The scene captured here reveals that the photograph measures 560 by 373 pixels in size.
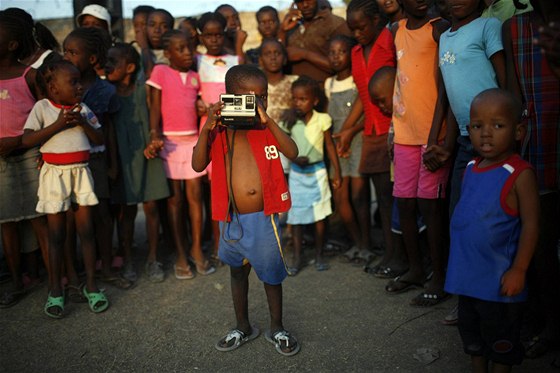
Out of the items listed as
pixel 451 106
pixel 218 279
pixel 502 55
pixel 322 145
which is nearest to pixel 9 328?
pixel 218 279

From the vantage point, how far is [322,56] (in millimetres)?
5012

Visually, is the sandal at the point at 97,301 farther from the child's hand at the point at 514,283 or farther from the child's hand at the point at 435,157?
the child's hand at the point at 514,283

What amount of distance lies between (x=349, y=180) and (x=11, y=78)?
9.49ft

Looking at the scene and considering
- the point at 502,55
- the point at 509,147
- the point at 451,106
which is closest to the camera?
the point at 509,147

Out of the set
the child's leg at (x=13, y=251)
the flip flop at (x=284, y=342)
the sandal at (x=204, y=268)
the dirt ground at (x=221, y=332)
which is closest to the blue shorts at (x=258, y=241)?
the flip flop at (x=284, y=342)

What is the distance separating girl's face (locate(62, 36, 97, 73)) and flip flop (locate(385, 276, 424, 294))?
9.59ft

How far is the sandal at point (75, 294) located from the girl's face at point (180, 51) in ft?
6.59

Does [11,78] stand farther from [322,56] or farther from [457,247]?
[457,247]

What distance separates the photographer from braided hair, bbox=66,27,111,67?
13.6ft

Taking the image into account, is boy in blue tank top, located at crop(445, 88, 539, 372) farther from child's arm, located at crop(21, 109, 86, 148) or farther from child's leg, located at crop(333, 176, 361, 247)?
child's arm, located at crop(21, 109, 86, 148)

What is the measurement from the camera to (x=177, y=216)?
4.64m

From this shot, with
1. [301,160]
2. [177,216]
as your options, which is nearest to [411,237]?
[301,160]

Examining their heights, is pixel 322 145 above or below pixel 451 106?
below

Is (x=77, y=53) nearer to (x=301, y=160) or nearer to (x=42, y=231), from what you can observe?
(x=42, y=231)
